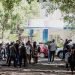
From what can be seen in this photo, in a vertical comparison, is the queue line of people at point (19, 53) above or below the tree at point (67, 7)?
below

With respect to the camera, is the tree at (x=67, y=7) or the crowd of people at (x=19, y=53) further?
the tree at (x=67, y=7)

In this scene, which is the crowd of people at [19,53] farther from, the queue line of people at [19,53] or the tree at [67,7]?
the tree at [67,7]

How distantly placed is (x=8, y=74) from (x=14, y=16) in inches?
995

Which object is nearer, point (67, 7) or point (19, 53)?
point (19, 53)

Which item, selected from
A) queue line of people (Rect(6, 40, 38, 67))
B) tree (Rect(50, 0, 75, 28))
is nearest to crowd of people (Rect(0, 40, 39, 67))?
queue line of people (Rect(6, 40, 38, 67))

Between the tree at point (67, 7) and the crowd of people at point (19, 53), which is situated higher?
the tree at point (67, 7)

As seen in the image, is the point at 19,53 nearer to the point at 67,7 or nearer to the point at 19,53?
the point at 19,53

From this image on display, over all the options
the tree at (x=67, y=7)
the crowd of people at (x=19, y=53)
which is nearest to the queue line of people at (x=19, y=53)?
the crowd of people at (x=19, y=53)

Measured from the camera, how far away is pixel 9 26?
50344mm

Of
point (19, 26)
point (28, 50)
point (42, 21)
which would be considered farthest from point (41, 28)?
point (28, 50)

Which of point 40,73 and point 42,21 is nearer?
point 40,73

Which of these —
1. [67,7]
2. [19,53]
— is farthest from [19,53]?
[67,7]

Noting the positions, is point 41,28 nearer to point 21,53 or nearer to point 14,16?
point 14,16

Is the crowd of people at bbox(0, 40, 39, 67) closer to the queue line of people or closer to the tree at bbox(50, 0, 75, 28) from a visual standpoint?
the queue line of people
